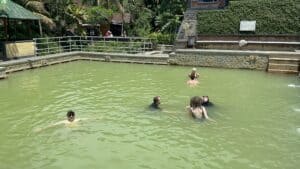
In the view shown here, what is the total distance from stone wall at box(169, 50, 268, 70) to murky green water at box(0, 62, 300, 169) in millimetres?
3291

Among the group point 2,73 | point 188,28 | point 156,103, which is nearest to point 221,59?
point 188,28

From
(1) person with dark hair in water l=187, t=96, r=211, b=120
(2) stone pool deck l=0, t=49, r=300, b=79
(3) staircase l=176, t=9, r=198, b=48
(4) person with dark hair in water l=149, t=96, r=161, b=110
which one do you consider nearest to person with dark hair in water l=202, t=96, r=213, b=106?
(1) person with dark hair in water l=187, t=96, r=211, b=120

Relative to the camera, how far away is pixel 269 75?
18312 millimetres

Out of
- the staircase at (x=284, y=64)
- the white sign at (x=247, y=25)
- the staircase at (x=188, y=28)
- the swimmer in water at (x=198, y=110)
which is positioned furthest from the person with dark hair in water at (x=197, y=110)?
the white sign at (x=247, y=25)

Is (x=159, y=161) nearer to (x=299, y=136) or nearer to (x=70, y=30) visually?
(x=299, y=136)

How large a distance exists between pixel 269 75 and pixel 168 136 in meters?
11.3

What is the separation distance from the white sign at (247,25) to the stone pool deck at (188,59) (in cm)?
457

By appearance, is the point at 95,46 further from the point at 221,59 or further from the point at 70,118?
the point at 70,118

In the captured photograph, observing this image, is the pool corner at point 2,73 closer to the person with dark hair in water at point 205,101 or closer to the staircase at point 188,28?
the person with dark hair in water at point 205,101

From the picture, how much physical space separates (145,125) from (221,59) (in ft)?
41.0

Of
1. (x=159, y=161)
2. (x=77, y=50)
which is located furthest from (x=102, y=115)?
(x=77, y=50)

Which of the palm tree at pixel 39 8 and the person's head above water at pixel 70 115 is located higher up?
the palm tree at pixel 39 8

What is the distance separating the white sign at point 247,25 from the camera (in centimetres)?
2448

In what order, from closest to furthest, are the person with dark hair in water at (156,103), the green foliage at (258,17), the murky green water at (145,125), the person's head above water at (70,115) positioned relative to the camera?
the murky green water at (145,125) → the person's head above water at (70,115) → the person with dark hair in water at (156,103) → the green foliage at (258,17)
